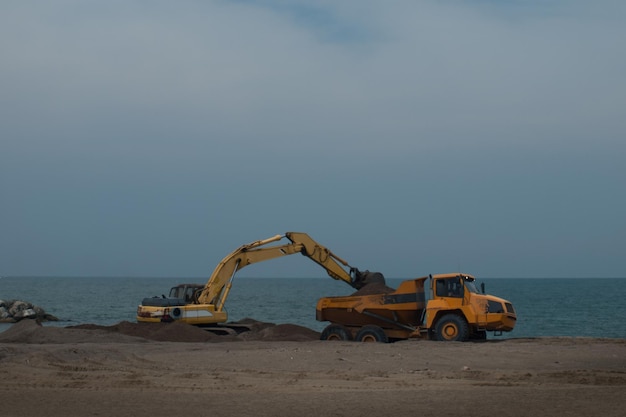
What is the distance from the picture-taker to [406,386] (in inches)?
698

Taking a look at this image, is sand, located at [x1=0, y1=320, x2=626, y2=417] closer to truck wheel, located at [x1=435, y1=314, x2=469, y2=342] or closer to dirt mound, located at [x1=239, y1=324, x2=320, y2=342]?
truck wheel, located at [x1=435, y1=314, x2=469, y2=342]

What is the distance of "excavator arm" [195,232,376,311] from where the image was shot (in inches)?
1267

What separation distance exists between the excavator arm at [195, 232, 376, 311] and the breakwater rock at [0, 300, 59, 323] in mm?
29411

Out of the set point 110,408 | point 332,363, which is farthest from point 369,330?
point 110,408

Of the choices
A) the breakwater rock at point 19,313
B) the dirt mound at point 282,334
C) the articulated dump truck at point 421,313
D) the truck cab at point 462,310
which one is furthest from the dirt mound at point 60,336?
the breakwater rock at point 19,313

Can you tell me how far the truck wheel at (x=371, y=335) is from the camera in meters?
26.8

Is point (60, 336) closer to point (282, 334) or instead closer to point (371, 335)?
point (282, 334)

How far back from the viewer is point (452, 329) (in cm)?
2638

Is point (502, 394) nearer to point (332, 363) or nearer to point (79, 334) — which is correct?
point (332, 363)

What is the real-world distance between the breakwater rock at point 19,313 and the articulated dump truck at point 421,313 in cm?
3550

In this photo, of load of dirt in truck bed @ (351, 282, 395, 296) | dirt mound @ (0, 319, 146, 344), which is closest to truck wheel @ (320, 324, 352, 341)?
load of dirt in truck bed @ (351, 282, 395, 296)

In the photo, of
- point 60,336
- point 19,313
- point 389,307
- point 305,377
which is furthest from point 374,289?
point 19,313

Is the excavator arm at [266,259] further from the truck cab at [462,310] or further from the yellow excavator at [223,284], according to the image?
the truck cab at [462,310]

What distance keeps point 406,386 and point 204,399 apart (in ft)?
14.6
